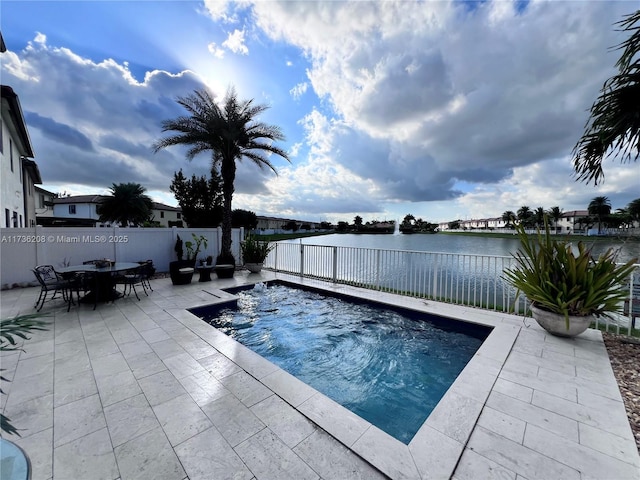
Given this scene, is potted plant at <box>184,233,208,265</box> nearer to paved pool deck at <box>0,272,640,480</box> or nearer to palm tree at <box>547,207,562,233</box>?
paved pool deck at <box>0,272,640,480</box>

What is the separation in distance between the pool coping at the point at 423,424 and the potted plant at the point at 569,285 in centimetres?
57

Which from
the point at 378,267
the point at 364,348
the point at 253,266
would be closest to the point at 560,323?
the point at 364,348

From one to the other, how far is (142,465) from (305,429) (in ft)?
3.68

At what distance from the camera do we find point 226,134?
340 inches

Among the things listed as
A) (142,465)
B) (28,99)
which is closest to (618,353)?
(142,465)

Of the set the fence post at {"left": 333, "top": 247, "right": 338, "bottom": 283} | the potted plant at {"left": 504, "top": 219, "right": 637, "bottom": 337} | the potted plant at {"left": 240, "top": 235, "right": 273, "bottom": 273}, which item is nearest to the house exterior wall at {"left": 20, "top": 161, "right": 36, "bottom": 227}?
the potted plant at {"left": 240, "top": 235, "right": 273, "bottom": 273}

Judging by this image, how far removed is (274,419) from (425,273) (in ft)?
15.1

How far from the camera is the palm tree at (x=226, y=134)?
8523 millimetres

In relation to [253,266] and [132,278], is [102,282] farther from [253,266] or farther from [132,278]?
[253,266]

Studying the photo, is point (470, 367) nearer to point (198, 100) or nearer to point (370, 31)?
point (370, 31)

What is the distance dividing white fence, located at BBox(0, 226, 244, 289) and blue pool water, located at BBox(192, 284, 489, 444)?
4842mm

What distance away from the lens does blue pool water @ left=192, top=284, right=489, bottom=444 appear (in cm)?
266

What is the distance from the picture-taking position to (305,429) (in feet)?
6.51

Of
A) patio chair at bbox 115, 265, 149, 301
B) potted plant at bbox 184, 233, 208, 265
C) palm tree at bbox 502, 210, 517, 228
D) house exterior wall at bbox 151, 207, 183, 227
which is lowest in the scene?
patio chair at bbox 115, 265, 149, 301
